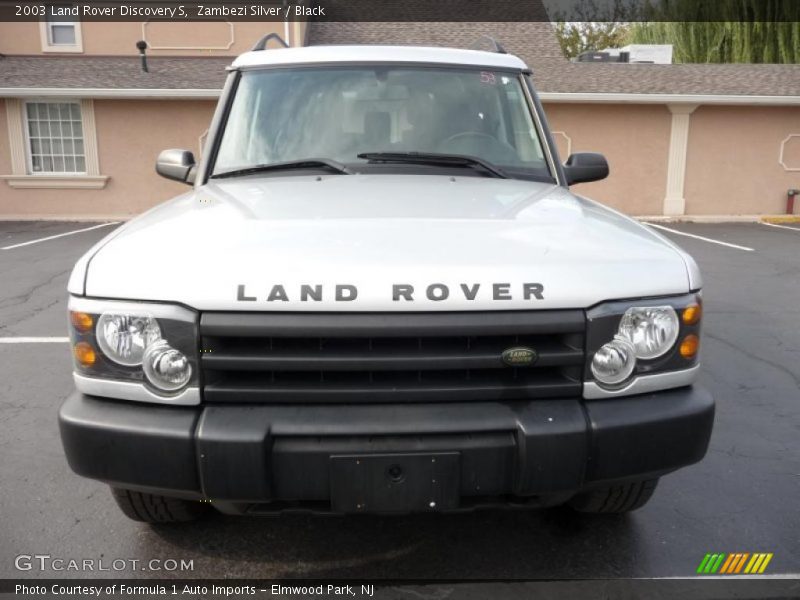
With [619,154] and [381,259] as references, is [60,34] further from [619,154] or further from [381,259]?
[381,259]

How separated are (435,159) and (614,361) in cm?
140

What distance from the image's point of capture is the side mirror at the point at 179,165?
377 cm

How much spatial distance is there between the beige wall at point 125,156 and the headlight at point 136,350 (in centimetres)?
1360

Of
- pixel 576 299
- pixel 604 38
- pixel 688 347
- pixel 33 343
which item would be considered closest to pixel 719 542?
pixel 688 347

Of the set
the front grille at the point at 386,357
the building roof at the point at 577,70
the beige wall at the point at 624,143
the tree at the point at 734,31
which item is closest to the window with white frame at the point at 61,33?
the building roof at the point at 577,70

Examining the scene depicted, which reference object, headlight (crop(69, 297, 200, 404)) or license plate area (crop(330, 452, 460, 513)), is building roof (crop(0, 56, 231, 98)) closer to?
headlight (crop(69, 297, 200, 404))

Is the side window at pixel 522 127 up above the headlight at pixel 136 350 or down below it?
above

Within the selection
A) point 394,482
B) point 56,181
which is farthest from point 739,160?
point 394,482

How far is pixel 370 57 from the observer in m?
3.55

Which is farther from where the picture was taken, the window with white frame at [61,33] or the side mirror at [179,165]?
the window with white frame at [61,33]

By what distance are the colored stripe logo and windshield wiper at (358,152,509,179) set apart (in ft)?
6.00

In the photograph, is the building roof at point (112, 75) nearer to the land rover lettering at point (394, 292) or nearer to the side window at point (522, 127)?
the side window at point (522, 127)

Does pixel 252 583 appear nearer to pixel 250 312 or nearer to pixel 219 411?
pixel 219 411

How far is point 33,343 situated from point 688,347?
5.23 m
